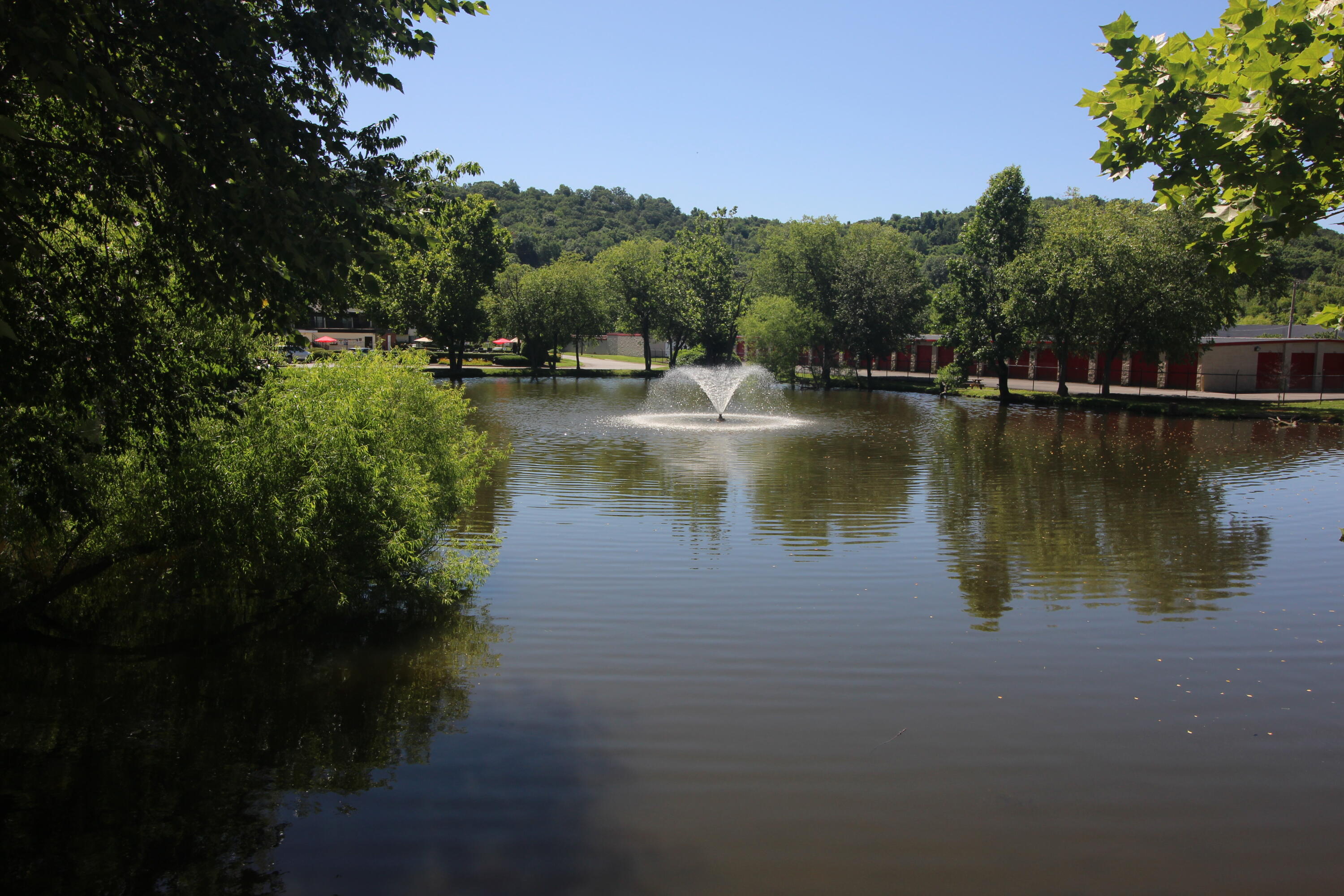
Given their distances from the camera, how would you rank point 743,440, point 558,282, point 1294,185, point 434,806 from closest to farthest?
point 434,806 → point 1294,185 → point 743,440 → point 558,282

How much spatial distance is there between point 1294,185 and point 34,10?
863 cm

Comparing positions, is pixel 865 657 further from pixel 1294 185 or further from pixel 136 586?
pixel 136 586

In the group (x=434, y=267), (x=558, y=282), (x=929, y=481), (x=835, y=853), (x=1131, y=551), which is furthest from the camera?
(x=558, y=282)

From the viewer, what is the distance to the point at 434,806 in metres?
6.39

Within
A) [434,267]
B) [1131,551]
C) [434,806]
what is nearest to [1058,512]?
[1131,551]

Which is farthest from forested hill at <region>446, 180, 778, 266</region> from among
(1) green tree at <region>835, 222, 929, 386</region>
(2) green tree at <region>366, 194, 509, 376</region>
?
(1) green tree at <region>835, 222, 929, 386</region>

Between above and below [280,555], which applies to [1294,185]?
above

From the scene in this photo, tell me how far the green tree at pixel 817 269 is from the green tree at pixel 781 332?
1.88 meters

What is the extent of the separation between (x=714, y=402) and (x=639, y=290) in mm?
39983

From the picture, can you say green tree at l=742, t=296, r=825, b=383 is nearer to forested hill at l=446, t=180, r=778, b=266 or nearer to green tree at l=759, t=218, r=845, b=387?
green tree at l=759, t=218, r=845, b=387

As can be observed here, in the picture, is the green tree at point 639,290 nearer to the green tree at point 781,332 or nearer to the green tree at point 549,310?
the green tree at point 549,310

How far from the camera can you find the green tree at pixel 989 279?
1895 inches

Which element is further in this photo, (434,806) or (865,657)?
(865,657)

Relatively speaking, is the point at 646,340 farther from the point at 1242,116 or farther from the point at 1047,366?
the point at 1242,116
